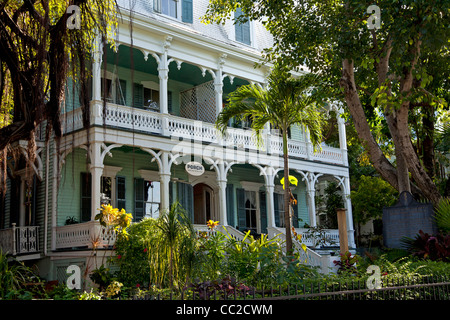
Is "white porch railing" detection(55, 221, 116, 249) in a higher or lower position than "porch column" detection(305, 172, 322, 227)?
lower

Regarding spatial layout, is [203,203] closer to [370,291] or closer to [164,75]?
[164,75]

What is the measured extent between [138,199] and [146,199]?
1.35ft

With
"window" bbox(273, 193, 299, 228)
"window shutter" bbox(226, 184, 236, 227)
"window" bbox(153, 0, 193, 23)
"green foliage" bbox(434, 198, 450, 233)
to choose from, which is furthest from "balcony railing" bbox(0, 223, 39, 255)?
"green foliage" bbox(434, 198, 450, 233)

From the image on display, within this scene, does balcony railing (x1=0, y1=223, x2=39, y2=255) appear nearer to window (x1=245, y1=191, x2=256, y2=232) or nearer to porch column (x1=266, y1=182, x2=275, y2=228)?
porch column (x1=266, y1=182, x2=275, y2=228)

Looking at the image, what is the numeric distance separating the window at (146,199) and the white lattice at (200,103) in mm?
3034

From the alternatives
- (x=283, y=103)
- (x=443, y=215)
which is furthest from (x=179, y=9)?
(x=443, y=215)

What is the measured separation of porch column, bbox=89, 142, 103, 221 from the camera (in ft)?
47.3

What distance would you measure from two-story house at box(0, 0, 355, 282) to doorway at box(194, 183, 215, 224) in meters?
0.04

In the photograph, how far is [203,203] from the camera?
2070 cm

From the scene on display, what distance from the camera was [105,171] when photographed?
17.0 metres

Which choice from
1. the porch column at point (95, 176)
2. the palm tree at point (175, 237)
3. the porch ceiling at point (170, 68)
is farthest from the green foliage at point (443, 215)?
the porch ceiling at point (170, 68)

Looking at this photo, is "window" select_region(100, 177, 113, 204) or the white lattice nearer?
"window" select_region(100, 177, 113, 204)

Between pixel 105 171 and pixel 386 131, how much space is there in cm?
968

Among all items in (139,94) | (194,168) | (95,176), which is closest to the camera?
(95,176)
